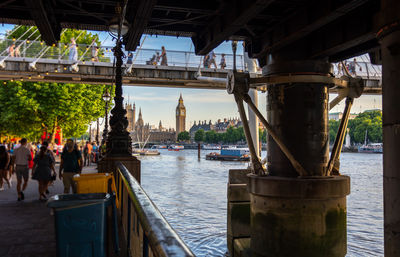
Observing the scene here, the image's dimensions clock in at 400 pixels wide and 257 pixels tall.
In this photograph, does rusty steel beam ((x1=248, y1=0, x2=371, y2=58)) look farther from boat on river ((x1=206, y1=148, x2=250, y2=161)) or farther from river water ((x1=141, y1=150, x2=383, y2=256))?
boat on river ((x1=206, y1=148, x2=250, y2=161))

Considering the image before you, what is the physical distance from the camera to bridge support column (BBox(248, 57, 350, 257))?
25.4 ft

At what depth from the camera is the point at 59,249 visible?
419 cm

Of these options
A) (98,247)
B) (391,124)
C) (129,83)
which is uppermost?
(129,83)

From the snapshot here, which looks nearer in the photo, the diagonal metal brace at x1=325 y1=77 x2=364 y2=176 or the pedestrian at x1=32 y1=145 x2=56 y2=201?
the diagonal metal brace at x1=325 y1=77 x2=364 y2=176

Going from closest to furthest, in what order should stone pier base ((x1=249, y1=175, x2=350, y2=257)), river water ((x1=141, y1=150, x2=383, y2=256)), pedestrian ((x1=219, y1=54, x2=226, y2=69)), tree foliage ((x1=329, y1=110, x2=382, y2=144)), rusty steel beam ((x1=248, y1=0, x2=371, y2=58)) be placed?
rusty steel beam ((x1=248, y1=0, x2=371, y2=58)), stone pier base ((x1=249, y1=175, x2=350, y2=257)), river water ((x1=141, y1=150, x2=383, y2=256)), pedestrian ((x1=219, y1=54, x2=226, y2=69)), tree foliage ((x1=329, y1=110, x2=382, y2=144))

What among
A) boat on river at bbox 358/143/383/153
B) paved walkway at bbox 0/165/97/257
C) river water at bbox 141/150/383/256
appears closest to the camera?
paved walkway at bbox 0/165/97/257

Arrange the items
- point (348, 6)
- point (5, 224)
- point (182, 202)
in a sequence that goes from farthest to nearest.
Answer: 1. point (182, 202)
2. point (5, 224)
3. point (348, 6)

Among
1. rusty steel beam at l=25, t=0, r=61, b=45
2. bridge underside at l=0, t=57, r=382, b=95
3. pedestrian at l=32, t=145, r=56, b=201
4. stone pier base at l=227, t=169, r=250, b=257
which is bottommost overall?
stone pier base at l=227, t=169, r=250, b=257

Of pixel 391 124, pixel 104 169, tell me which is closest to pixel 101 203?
pixel 391 124

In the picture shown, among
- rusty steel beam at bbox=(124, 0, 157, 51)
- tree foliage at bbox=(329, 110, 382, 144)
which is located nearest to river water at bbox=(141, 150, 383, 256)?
rusty steel beam at bbox=(124, 0, 157, 51)

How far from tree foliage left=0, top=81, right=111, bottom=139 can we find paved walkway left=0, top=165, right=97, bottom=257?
27.8m

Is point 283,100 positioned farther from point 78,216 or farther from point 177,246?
point 177,246

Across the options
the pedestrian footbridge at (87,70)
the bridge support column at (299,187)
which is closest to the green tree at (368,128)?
the pedestrian footbridge at (87,70)

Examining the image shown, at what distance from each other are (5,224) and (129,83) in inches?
1089
